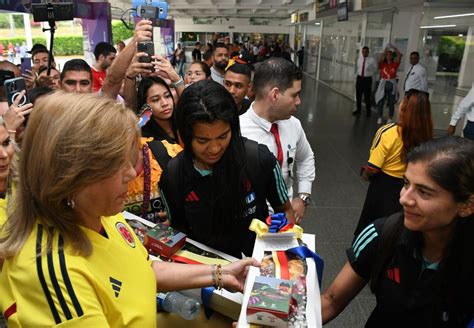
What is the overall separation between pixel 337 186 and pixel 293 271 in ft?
12.7

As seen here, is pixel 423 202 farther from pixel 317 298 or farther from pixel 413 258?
pixel 317 298

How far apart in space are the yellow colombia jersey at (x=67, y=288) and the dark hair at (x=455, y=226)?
0.98 metres

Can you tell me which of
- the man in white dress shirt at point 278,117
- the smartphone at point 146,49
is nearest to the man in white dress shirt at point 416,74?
the man in white dress shirt at point 278,117

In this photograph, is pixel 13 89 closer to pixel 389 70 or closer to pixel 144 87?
pixel 144 87

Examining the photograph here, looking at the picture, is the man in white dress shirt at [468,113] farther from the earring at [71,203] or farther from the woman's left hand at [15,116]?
the earring at [71,203]

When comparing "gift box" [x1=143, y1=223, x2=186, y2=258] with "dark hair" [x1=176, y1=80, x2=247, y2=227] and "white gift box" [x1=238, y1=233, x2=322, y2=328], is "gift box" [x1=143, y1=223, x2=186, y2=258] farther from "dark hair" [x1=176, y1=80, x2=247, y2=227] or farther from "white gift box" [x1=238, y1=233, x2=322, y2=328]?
"white gift box" [x1=238, y1=233, x2=322, y2=328]

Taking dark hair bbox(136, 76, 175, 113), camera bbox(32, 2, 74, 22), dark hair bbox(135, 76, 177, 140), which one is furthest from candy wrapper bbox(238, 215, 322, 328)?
camera bbox(32, 2, 74, 22)

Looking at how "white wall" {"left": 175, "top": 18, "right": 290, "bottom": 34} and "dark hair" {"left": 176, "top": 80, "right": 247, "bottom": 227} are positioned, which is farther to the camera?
"white wall" {"left": 175, "top": 18, "right": 290, "bottom": 34}

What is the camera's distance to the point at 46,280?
2.46ft

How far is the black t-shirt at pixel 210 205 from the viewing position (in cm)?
155

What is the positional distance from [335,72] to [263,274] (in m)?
14.2

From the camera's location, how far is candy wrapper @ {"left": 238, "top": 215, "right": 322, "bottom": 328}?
99 centimetres

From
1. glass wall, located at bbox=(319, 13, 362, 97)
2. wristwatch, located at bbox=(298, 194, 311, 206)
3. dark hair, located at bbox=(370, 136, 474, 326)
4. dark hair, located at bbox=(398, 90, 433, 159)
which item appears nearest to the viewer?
dark hair, located at bbox=(370, 136, 474, 326)

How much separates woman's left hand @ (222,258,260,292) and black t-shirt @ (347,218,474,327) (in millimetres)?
491
